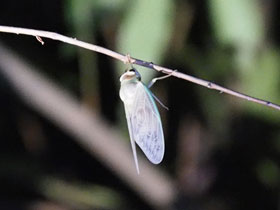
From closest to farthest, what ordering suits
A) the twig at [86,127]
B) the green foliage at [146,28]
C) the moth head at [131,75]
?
the green foliage at [146,28], the moth head at [131,75], the twig at [86,127]

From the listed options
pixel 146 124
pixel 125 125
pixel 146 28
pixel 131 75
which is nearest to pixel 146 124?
pixel 146 124

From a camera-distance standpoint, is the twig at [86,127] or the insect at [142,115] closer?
the insect at [142,115]

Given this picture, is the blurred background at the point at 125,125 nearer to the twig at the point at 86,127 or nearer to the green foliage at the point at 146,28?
the twig at the point at 86,127

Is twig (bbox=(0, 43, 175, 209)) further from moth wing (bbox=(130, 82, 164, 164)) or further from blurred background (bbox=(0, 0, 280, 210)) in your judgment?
moth wing (bbox=(130, 82, 164, 164))

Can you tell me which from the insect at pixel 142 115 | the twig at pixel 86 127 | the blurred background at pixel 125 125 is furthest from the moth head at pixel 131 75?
the twig at pixel 86 127

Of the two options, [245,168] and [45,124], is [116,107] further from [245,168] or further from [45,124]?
[245,168]

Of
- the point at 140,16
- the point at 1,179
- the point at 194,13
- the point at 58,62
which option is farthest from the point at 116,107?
the point at 140,16

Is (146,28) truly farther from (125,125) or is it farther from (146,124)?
→ (125,125)
